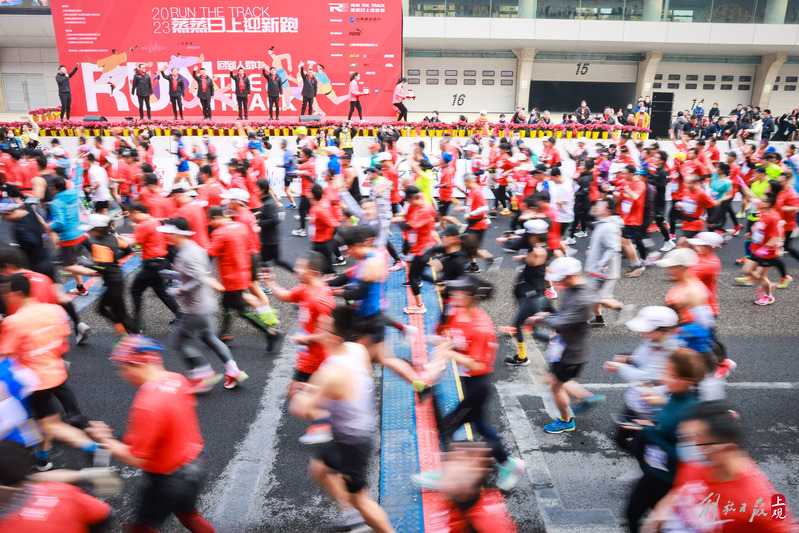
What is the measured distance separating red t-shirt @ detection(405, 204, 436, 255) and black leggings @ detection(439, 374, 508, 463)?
3431 mm

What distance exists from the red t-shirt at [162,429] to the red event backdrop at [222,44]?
22394mm

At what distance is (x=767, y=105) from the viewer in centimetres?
3108

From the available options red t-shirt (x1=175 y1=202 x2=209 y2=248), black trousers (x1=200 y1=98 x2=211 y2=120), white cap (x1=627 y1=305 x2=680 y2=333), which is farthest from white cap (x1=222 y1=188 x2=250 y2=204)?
black trousers (x1=200 y1=98 x2=211 y2=120)

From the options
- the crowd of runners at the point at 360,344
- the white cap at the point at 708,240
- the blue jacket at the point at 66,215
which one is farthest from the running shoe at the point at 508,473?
the blue jacket at the point at 66,215

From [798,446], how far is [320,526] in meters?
4.11

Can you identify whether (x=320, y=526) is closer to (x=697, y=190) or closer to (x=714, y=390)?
(x=714, y=390)

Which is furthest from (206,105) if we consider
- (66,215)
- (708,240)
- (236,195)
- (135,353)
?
(135,353)

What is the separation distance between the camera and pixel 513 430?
501 cm

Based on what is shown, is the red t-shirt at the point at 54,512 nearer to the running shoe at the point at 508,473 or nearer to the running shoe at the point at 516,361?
the running shoe at the point at 508,473

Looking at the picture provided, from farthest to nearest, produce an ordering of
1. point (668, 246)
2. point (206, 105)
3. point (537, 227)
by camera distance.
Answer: point (206, 105) → point (668, 246) → point (537, 227)

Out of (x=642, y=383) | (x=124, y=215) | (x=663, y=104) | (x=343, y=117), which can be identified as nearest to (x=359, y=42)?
(x=343, y=117)

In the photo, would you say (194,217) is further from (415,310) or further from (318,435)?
(318,435)

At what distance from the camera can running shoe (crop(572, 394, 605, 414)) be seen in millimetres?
4809

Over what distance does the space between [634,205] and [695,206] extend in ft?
2.89
